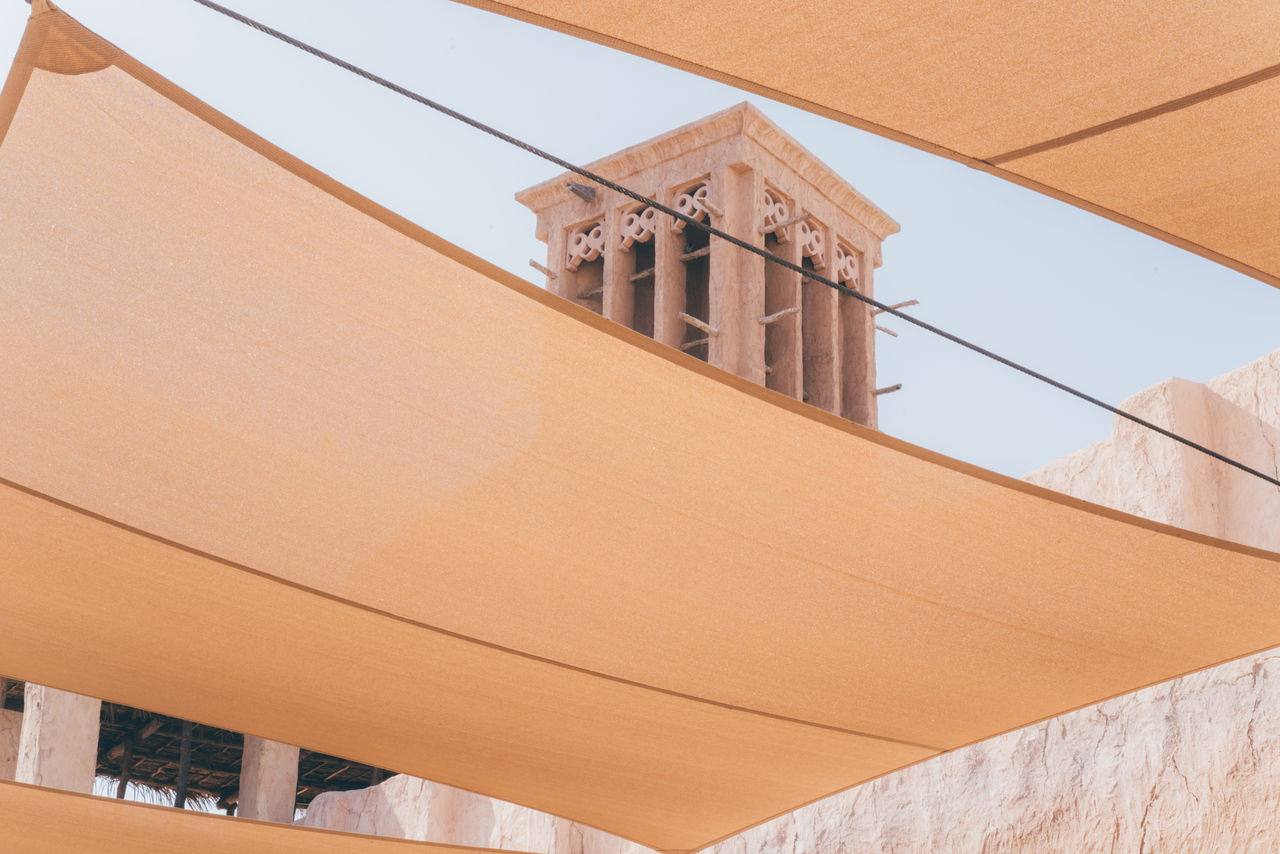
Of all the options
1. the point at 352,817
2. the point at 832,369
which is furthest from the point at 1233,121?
the point at 832,369

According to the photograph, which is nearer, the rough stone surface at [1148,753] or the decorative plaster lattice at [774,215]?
the rough stone surface at [1148,753]

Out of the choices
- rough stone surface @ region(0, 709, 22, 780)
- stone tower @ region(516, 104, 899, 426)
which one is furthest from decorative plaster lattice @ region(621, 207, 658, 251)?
rough stone surface @ region(0, 709, 22, 780)

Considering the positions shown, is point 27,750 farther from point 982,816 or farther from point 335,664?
point 335,664

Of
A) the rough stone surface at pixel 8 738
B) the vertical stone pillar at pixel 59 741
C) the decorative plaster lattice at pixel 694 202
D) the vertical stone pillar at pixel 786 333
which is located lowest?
the vertical stone pillar at pixel 59 741

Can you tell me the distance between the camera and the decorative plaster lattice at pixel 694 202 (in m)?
13.1

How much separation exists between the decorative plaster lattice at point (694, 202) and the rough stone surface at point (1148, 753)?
7.70 m

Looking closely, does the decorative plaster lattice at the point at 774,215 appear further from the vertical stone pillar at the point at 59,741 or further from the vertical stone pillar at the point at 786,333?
the vertical stone pillar at the point at 59,741

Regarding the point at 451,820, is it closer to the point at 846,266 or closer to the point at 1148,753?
the point at 1148,753

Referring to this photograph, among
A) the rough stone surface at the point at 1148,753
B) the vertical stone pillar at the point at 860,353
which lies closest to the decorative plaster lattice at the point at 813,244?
the vertical stone pillar at the point at 860,353

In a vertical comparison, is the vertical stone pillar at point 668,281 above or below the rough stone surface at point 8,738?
above

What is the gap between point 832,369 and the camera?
14445 millimetres

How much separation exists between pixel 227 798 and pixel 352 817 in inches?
336

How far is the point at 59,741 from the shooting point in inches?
364

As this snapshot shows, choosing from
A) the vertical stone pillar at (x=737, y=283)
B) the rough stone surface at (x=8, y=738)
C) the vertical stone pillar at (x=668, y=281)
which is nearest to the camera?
the rough stone surface at (x=8, y=738)
